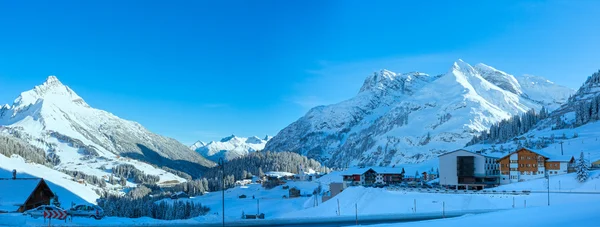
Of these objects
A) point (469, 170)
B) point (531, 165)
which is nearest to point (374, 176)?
point (469, 170)

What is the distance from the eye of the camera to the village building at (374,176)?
135812 mm

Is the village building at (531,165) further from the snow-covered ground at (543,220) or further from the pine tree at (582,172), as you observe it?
the snow-covered ground at (543,220)

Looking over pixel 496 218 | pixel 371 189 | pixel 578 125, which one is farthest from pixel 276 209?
pixel 578 125

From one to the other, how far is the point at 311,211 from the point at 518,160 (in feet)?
175

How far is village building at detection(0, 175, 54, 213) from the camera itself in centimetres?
5704

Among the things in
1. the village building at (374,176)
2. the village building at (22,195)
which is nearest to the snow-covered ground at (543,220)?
the village building at (22,195)

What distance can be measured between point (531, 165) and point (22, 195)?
93665 mm

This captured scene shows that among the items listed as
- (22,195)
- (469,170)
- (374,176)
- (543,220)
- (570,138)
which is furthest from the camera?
(570,138)

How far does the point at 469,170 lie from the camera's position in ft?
339

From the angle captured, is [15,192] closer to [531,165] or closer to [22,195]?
[22,195]

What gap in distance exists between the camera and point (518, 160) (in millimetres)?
100312

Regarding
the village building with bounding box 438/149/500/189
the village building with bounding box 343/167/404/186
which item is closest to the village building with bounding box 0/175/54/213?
the village building with bounding box 438/149/500/189

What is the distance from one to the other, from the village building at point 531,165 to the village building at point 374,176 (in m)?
39.7

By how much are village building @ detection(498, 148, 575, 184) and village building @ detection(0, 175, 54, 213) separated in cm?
8997
